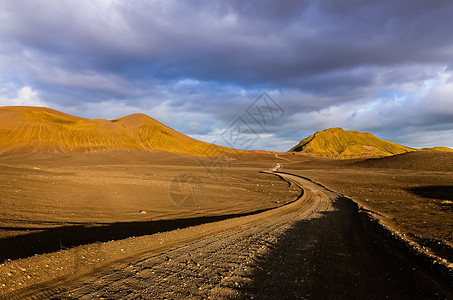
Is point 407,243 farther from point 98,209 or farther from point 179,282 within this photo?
point 98,209

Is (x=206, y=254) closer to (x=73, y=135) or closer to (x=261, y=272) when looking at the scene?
(x=261, y=272)

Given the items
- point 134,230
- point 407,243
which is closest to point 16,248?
point 134,230

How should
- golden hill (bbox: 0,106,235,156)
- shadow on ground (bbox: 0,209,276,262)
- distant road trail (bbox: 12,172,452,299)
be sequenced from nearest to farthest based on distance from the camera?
distant road trail (bbox: 12,172,452,299) → shadow on ground (bbox: 0,209,276,262) → golden hill (bbox: 0,106,235,156)

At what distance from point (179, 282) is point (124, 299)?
105cm

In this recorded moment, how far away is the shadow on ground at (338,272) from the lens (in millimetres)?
4469

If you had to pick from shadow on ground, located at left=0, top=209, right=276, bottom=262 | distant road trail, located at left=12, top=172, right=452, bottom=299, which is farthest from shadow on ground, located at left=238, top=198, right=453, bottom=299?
shadow on ground, located at left=0, top=209, right=276, bottom=262

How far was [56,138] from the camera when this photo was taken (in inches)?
2852

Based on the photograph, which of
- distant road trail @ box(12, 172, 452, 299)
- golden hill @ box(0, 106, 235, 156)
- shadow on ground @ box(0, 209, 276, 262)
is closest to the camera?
distant road trail @ box(12, 172, 452, 299)

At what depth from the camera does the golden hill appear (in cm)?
6706

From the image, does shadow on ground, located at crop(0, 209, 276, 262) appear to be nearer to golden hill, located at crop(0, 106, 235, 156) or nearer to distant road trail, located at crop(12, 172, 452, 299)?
distant road trail, located at crop(12, 172, 452, 299)

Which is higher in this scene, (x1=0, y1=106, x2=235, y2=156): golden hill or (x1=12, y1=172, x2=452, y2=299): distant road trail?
(x1=0, y1=106, x2=235, y2=156): golden hill

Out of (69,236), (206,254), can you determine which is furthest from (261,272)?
(69,236)

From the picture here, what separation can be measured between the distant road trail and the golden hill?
154 feet

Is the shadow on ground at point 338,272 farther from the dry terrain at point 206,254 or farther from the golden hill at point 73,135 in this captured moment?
the golden hill at point 73,135
